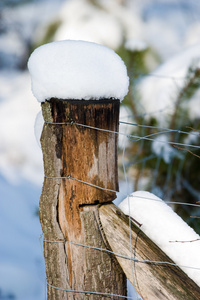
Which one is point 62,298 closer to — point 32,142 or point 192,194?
point 192,194

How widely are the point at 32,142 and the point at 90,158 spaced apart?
13.1ft

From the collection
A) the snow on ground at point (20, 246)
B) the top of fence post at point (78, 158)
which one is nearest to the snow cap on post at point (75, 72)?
the top of fence post at point (78, 158)

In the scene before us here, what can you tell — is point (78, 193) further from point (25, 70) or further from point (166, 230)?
point (25, 70)

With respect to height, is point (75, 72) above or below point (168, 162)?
below

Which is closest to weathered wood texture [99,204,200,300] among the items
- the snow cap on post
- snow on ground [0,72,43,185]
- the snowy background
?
the snow cap on post

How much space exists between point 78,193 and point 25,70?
7.86 meters

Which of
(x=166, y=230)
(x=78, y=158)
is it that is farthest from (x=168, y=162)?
(x=78, y=158)

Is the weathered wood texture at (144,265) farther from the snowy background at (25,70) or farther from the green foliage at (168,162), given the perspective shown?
the snowy background at (25,70)

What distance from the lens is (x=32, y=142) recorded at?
4.76 metres

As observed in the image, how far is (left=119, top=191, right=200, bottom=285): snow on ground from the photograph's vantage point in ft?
2.99

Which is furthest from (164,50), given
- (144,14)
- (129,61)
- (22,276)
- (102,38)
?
(22,276)

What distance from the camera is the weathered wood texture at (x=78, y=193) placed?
0.90 m

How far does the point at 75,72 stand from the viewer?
873 millimetres

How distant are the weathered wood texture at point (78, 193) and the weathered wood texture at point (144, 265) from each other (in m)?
0.05
